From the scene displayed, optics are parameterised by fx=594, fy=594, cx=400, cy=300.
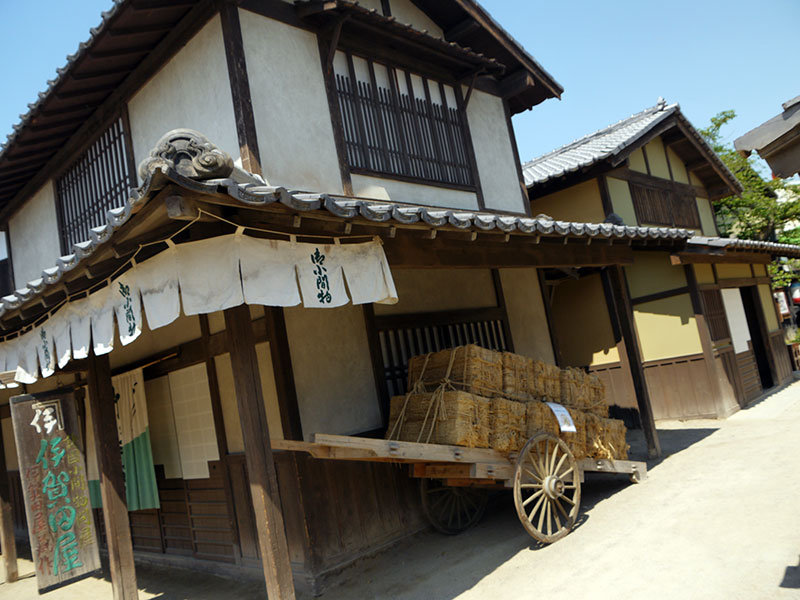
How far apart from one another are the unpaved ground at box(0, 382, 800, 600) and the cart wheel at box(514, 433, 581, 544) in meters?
0.21

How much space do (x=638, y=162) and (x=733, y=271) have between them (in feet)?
12.0

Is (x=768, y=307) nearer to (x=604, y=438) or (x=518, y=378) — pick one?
(x=604, y=438)

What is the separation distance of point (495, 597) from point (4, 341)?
6.37 m

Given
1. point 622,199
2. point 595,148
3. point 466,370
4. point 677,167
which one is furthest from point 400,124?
point 677,167

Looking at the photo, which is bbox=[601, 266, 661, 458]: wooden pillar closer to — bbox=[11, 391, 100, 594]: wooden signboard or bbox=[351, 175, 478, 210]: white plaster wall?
bbox=[351, 175, 478, 210]: white plaster wall

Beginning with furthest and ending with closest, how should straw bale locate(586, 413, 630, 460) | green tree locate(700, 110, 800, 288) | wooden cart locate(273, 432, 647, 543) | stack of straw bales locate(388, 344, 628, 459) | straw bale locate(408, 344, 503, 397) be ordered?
green tree locate(700, 110, 800, 288) → straw bale locate(586, 413, 630, 460) → straw bale locate(408, 344, 503, 397) → stack of straw bales locate(388, 344, 628, 459) → wooden cart locate(273, 432, 647, 543)

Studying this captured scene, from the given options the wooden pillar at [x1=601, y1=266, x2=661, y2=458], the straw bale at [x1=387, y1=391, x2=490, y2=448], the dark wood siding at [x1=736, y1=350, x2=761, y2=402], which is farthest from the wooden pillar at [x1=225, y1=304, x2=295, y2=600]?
the dark wood siding at [x1=736, y1=350, x2=761, y2=402]

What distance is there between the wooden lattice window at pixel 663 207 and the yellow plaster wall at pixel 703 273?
5.78 ft

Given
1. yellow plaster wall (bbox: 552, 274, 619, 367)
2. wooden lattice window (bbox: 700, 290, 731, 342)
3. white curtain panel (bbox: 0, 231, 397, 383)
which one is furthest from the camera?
yellow plaster wall (bbox: 552, 274, 619, 367)

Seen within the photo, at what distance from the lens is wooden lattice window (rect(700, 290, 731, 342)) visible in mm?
12969

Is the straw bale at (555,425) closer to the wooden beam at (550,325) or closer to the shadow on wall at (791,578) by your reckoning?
the shadow on wall at (791,578)

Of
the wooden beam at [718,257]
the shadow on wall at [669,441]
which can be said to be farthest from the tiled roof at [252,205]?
the wooden beam at [718,257]

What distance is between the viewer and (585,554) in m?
6.05

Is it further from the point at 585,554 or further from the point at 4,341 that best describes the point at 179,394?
the point at 585,554
